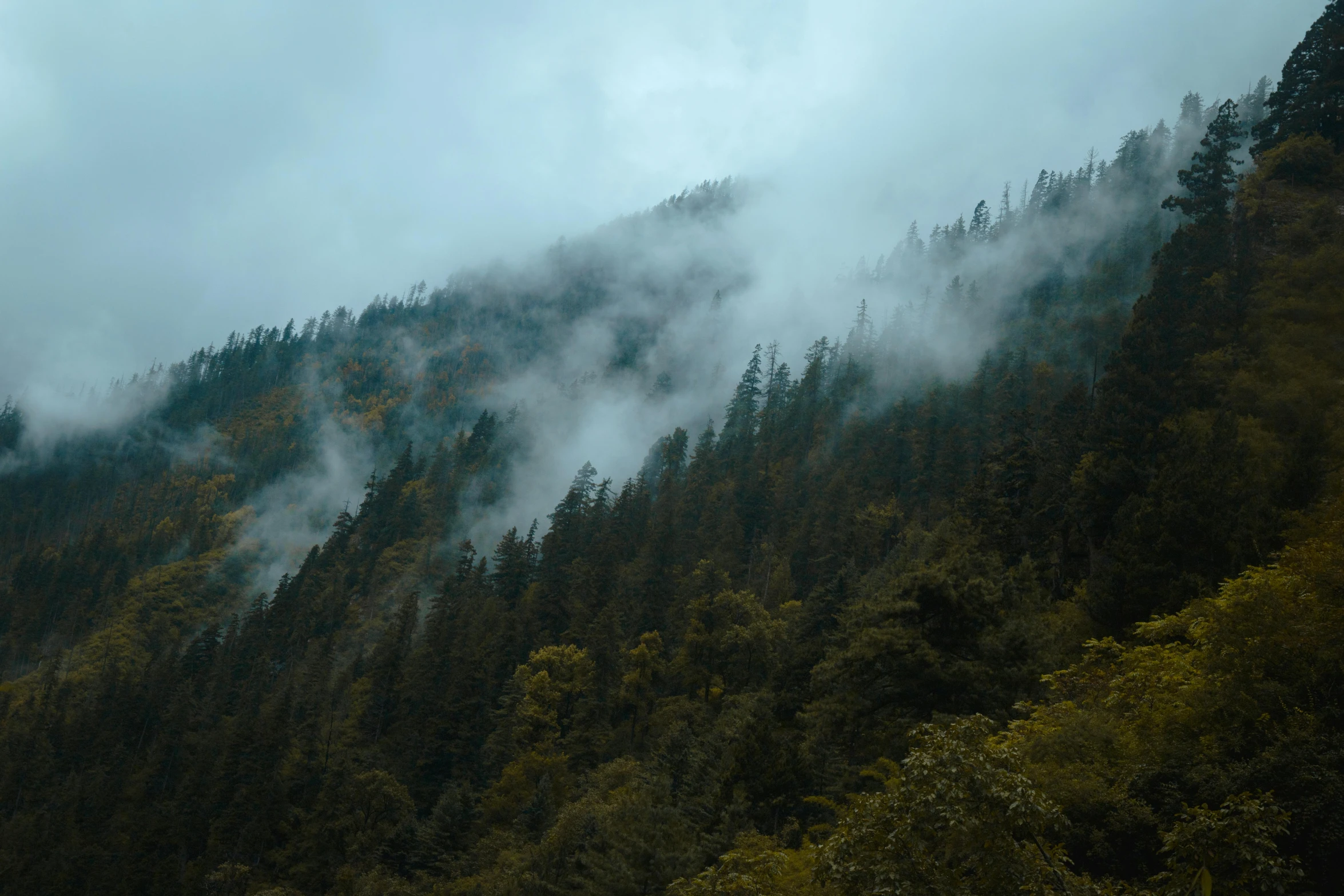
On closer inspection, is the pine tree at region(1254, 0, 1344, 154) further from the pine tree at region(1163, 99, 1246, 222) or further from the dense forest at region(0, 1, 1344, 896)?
the pine tree at region(1163, 99, 1246, 222)

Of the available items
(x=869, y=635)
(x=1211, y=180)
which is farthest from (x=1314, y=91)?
(x=869, y=635)

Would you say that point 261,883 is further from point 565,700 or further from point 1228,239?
point 1228,239

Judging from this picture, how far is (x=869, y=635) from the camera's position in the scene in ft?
81.9

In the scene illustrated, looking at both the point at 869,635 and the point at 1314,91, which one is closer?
the point at 869,635

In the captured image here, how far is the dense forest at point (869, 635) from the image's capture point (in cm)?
1309

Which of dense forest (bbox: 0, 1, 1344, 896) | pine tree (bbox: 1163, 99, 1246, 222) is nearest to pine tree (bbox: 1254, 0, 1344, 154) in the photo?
dense forest (bbox: 0, 1, 1344, 896)

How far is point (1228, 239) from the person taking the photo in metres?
43.5

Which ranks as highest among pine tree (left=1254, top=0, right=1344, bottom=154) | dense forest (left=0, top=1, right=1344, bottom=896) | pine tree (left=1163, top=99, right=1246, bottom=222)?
pine tree (left=1254, top=0, right=1344, bottom=154)

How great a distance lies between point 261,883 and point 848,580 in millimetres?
47490

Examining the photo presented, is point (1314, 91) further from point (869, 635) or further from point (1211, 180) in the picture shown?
point (869, 635)

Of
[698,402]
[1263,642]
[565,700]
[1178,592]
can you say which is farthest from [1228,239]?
[698,402]

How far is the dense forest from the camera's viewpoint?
13094 mm

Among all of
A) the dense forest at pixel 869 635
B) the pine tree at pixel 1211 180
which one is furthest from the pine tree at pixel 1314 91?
the pine tree at pixel 1211 180

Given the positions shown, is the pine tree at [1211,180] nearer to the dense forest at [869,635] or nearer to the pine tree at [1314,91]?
the dense forest at [869,635]
